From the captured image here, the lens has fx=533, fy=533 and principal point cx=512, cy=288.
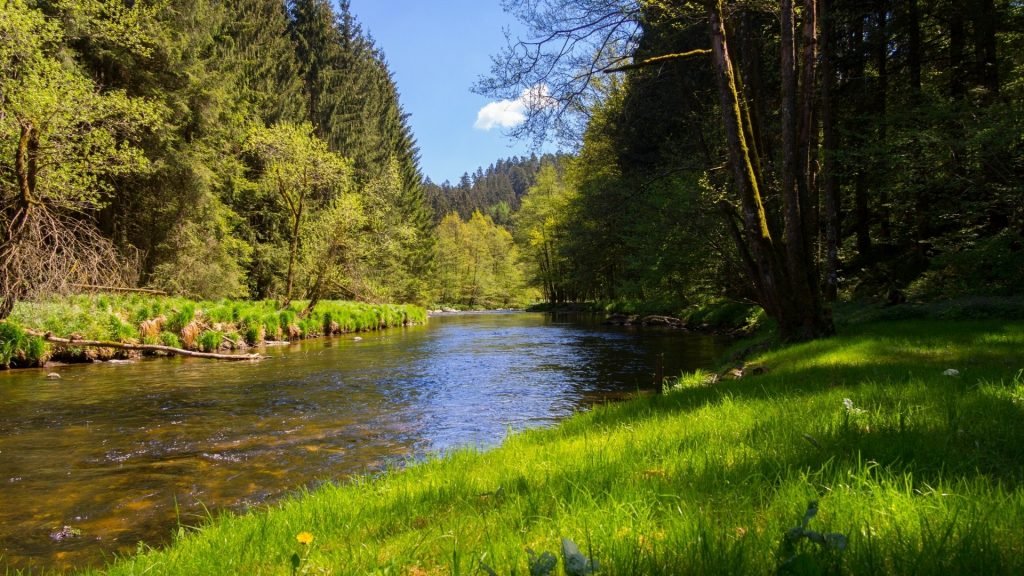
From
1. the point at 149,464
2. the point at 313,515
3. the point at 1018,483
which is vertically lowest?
the point at 149,464

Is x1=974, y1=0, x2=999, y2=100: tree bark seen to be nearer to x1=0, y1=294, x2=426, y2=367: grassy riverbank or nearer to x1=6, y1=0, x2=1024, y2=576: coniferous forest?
x1=6, y1=0, x2=1024, y2=576: coniferous forest

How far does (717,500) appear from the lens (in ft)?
9.23

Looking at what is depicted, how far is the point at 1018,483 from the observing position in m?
2.71

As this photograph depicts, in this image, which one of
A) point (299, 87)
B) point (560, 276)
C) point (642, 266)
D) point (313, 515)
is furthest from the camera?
point (560, 276)

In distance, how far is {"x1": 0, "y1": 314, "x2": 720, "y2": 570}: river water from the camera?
5.42 m

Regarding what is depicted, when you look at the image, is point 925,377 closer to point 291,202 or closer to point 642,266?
point 642,266

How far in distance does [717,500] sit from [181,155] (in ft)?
86.2

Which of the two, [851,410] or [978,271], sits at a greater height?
[978,271]

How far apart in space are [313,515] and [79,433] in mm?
6899

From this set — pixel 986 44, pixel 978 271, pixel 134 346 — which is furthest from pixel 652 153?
pixel 134 346

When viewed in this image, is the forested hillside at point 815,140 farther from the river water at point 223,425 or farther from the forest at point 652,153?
the river water at point 223,425

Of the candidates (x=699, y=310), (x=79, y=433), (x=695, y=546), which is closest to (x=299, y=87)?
(x=699, y=310)

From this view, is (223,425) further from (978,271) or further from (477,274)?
(477,274)

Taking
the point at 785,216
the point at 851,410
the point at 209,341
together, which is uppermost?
the point at 785,216
